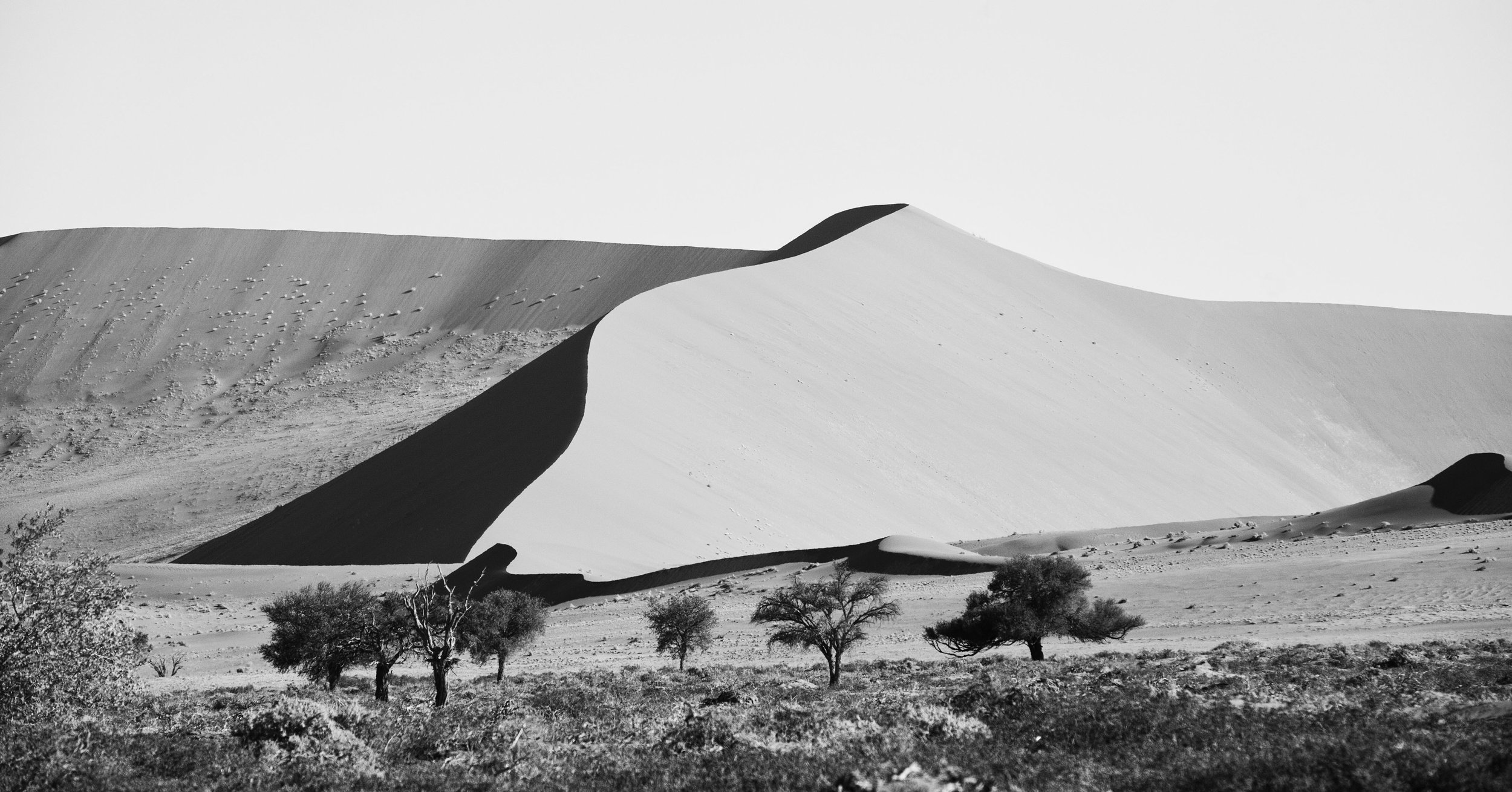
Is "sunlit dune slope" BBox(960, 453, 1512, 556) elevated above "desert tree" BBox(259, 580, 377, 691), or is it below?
above

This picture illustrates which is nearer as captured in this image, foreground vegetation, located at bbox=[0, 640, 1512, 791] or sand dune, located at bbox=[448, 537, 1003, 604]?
foreground vegetation, located at bbox=[0, 640, 1512, 791]

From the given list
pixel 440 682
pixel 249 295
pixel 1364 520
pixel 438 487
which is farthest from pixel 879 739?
pixel 249 295

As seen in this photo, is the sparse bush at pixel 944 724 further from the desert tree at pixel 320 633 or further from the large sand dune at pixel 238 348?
the large sand dune at pixel 238 348

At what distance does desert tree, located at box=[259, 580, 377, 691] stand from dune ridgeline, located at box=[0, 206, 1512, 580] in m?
8.60

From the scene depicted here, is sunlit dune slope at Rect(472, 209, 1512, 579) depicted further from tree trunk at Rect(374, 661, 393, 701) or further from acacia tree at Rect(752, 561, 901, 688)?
tree trunk at Rect(374, 661, 393, 701)

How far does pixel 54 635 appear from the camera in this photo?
35.3 ft

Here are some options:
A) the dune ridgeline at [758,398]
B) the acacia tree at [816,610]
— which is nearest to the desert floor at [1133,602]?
the acacia tree at [816,610]

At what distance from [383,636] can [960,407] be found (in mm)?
37921

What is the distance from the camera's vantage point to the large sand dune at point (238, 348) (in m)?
66.9

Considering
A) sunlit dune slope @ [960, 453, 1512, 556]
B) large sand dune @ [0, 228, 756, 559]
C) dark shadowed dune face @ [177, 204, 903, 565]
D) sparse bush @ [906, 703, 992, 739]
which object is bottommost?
sparse bush @ [906, 703, 992, 739]

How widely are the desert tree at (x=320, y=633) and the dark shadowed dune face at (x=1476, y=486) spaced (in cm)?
3305

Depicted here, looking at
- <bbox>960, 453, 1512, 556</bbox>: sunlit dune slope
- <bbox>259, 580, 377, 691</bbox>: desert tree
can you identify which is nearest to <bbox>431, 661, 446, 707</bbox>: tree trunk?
<bbox>259, 580, 377, 691</bbox>: desert tree

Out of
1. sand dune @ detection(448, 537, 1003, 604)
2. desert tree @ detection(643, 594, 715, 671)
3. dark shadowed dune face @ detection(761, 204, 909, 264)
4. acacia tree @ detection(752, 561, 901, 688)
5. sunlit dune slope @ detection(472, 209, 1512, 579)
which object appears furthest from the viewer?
dark shadowed dune face @ detection(761, 204, 909, 264)

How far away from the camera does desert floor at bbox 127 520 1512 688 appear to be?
23328 mm
